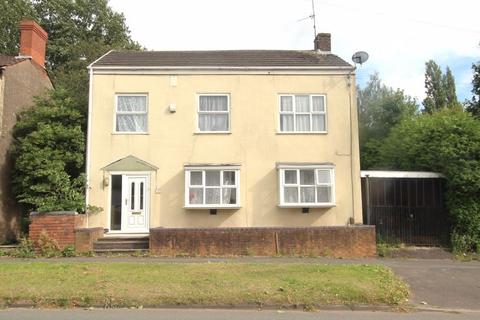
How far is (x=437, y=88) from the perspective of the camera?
42.2 m

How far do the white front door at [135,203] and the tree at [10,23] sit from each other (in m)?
24.4

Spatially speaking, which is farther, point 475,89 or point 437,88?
point 437,88

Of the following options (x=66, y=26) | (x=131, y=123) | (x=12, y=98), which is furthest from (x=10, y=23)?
(x=131, y=123)

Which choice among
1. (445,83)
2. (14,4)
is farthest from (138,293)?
(445,83)

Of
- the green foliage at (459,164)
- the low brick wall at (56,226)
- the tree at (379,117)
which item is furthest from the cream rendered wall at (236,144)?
the tree at (379,117)

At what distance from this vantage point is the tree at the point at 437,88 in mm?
41156

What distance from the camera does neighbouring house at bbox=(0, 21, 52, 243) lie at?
19703mm

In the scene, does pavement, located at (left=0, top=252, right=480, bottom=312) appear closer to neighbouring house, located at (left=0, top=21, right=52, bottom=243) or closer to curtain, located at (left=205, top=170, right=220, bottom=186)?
curtain, located at (left=205, top=170, right=220, bottom=186)

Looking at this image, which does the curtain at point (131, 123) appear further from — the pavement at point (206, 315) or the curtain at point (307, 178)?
the pavement at point (206, 315)

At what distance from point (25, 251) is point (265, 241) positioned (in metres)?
7.36

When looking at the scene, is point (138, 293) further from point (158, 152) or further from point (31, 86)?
point (31, 86)

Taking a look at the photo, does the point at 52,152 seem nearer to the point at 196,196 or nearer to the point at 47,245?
the point at 47,245

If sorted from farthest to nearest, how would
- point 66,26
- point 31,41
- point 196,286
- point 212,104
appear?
point 66,26
point 31,41
point 212,104
point 196,286

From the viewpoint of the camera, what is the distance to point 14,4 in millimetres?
38781
